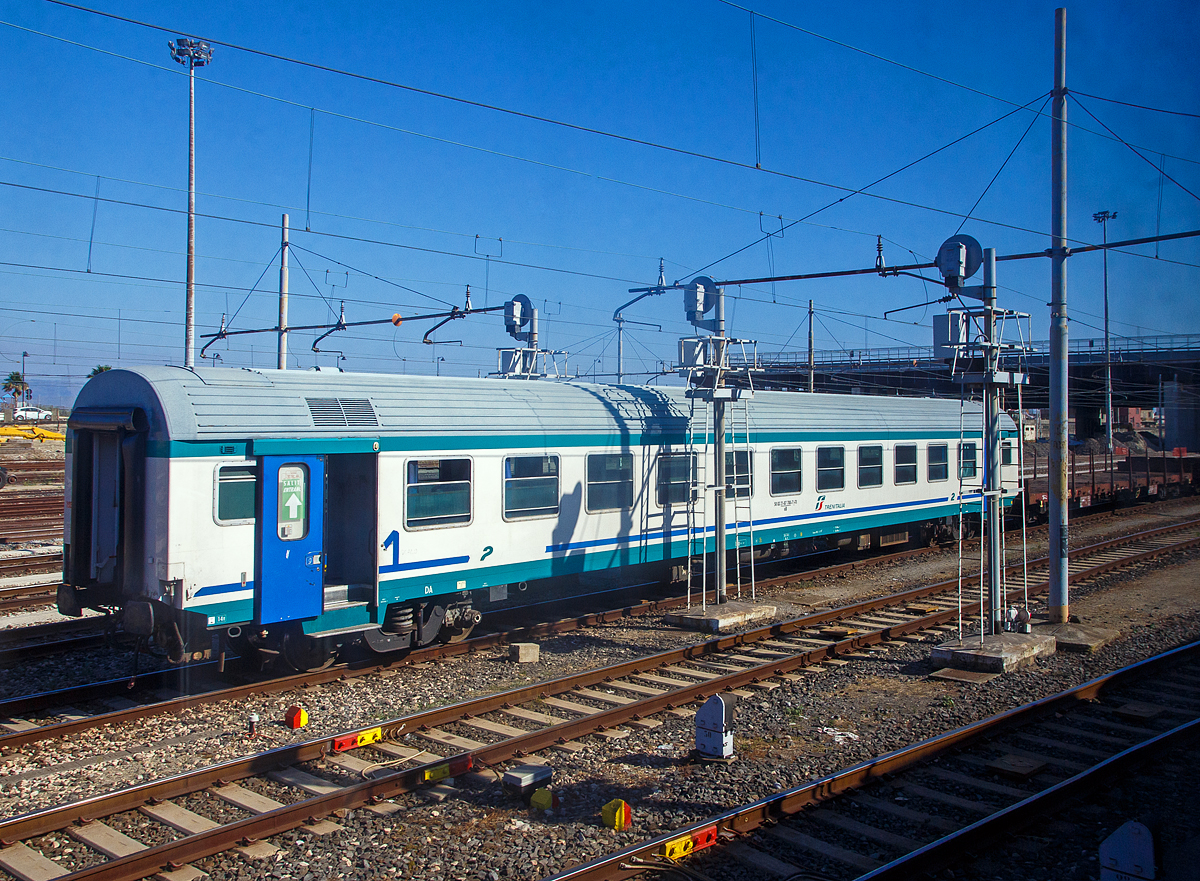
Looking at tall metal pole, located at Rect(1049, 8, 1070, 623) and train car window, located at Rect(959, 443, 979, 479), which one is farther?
train car window, located at Rect(959, 443, 979, 479)

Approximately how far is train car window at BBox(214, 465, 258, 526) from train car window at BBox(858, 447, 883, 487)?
1288cm

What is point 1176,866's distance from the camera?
19.3ft

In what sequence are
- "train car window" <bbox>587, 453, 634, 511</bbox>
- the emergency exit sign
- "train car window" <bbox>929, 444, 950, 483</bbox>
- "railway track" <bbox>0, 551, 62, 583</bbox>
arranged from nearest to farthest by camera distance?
1. the emergency exit sign
2. "train car window" <bbox>587, 453, 634, 511</bbox>
3. "railway track" <bbox>0, 551, 62, 583</bbox>
4. "train car window" <bbox>929, 444, 950, 483</bbox>

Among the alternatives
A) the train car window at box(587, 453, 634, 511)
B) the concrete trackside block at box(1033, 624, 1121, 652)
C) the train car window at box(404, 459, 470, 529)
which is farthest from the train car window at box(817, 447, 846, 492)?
the train car window at box(404, 459, 470, 529)

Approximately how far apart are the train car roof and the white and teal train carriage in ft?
0.09

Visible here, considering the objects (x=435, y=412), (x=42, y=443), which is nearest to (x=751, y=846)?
(x=435, y=412)

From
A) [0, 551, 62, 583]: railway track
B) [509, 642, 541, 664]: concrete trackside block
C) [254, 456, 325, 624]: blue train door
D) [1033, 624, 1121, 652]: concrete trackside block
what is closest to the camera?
[254, 456, 325, 624]: blue train door

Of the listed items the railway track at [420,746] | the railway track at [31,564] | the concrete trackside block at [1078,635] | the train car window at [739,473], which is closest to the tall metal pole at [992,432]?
the concrete trackside block at [1078,635]

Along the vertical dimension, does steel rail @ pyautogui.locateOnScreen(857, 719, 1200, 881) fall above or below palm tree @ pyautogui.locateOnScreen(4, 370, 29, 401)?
below

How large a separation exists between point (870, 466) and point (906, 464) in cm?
166

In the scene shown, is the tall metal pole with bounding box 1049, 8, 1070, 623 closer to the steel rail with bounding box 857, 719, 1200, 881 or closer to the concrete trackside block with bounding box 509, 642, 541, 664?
the steel rail with bounding box 857, 719, 1200, 881

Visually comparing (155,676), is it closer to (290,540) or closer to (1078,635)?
(290,540)

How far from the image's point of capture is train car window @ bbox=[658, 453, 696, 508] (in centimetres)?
1473

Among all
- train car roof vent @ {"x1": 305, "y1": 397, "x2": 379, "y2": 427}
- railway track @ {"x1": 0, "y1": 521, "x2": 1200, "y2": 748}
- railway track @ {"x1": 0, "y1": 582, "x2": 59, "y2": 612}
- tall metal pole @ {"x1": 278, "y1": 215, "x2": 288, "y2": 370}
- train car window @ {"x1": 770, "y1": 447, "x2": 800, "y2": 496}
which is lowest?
railway track @ {"x1": 0, "y1": 521, "x2": 1200, "y2": 748}
